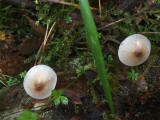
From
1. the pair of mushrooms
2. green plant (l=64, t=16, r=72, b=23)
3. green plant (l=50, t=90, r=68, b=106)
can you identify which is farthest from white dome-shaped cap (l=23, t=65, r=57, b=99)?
green plant (l=64, t=16, r=72, b=23)

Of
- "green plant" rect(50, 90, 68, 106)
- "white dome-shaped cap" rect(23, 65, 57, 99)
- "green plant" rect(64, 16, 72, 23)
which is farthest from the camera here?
"green plant" rect(64, 16, 72, 23)

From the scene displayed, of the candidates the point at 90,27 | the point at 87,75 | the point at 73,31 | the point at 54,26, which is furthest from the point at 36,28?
the point at 90,27

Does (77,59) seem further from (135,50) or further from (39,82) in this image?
(135,50)

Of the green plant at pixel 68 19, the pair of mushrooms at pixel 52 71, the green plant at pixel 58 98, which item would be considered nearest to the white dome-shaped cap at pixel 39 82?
the pair of mushrooms at pixel 52 71

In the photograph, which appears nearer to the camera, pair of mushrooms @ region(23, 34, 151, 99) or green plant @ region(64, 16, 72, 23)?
pair of mushrooms @ region(23, 34, 151, 99)

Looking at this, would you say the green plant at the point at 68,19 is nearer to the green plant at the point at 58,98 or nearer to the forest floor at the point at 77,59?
the forest floor at the point at 77,59

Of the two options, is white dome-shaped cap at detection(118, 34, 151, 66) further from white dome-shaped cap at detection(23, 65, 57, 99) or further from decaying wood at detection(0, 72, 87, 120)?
white dome-shaped cap at detection(23, 65, 57, 99)

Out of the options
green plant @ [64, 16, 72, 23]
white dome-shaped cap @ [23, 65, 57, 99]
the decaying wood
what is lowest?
the decaying wood

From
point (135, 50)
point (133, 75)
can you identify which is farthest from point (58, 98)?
point (135, 50)
